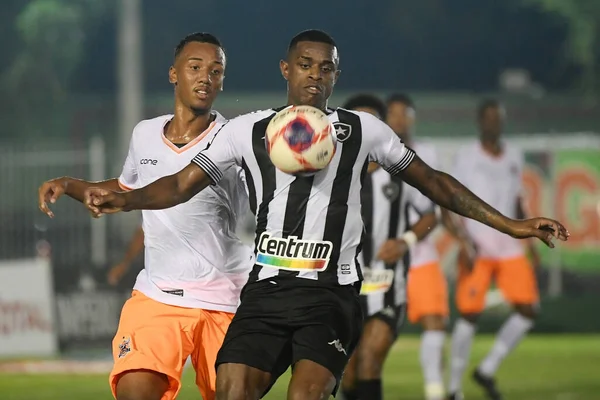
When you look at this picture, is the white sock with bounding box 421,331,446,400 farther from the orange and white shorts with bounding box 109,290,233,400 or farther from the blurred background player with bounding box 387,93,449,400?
the orange and white shorts with bounding box 109,290,233,400

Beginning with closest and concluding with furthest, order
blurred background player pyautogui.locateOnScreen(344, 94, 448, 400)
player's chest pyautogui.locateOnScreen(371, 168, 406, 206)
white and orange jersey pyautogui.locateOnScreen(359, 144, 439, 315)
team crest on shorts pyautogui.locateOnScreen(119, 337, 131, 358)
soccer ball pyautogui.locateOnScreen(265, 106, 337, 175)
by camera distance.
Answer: soccer ball pyautogui.locateOnScreen(265, 106, 337, 175)
team crest on shorts pyautogui.locateOnScreen(119, 337, 131, 358)
blurred background player pyautogui.locateOnScreen(344, 94, 448, 400)
white and orange jersey pyautogui.locateOnScreen(359, 144, 439, 315)
player's chest pyautogui.locateOnScreen(371, 168, 406, 206)

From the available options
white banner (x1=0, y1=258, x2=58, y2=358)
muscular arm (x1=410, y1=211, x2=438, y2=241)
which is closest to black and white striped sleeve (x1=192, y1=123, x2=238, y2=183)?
muscular arm (x1=410, y1=211, x2=438, y2=241)

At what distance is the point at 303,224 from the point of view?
20.5 ft

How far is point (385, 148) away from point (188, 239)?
113 cm

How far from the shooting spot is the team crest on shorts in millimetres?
6637

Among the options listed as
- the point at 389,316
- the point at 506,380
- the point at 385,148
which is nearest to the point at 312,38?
the point at 385,148

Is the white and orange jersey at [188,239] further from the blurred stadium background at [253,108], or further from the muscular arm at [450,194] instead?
the muscular arm at [450,194]

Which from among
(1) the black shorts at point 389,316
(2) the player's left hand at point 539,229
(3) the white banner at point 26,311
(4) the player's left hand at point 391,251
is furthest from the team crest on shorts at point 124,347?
(3) the white banner at point 26,311

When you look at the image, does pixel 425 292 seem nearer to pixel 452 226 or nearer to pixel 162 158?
pixel 452 226

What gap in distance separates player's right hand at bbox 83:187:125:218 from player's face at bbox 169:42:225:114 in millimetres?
1006

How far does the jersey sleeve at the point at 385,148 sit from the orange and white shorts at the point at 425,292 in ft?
13.9

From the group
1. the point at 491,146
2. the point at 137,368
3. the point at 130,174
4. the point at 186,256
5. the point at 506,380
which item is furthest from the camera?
the point at 506,380

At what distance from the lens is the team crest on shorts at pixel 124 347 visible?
6.64 metres

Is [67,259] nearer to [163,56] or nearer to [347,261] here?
[347,261]
